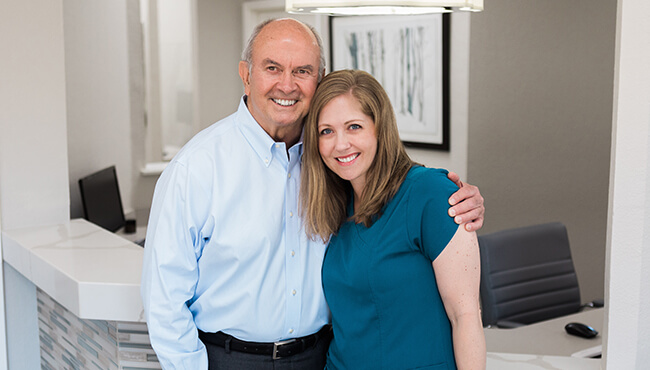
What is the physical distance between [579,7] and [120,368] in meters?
3.51

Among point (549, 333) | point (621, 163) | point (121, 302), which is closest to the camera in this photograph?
Answer: point (621, 163)

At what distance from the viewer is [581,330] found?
8.66 feet

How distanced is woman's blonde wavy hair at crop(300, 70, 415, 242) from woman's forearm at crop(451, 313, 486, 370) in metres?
0.32

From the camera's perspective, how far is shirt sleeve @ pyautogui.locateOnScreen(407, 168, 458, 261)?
1532 millimetres

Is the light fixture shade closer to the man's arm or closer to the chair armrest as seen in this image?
the man's arm

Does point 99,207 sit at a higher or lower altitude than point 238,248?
lower

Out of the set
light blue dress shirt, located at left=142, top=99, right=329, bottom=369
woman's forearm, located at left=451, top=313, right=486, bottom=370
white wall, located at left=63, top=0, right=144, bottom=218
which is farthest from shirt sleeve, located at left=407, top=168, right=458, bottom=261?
white wall, located at left=63, top=0, right=144, bottom=218

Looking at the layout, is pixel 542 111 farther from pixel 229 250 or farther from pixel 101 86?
pixel 229 250

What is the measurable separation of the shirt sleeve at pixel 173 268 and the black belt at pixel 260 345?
0.23 feet

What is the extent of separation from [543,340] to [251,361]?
1321 millimetres

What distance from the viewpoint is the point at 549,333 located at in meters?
2.70

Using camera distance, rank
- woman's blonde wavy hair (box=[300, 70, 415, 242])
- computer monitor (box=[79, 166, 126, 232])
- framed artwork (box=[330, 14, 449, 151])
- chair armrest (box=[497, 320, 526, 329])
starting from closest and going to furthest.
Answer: woman's blonde wavy hair (box=[300, 70, 415, 242])
chair armrest (box=[497, 320, 526, 329])
computer monitor (box=[79, 166, 126, 232])
framed artwork (box=[330, 14, 449, 151])

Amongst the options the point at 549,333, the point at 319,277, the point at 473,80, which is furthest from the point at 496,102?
the point at 319,277

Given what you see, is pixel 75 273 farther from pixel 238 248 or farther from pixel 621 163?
pixel 621 163
